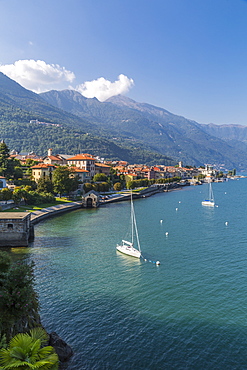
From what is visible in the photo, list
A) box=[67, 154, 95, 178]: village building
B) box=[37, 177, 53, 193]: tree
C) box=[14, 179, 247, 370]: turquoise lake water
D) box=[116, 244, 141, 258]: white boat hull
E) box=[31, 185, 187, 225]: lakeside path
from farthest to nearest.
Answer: box=[67, 154, 95, 178]: village building → box=[37, 177, 53, 193]: tree → box=[31, 185, 187, 225]: lakeside path → box=[116, 244, 141, 258]: white boat hull → box=[14, 179, 247, 370]: turquoise lake water

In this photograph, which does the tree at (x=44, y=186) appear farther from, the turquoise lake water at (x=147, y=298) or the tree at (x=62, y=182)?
the turquoise lake water at (x=147, y=298)

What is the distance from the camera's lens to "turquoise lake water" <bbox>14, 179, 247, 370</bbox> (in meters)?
22.2

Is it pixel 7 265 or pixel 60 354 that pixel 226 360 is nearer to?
pixel 60 354

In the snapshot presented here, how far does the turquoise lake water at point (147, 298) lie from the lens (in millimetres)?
22234

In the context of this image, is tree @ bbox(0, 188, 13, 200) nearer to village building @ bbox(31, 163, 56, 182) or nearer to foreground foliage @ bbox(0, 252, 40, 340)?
village building @ bbox(31, 163, 56, 182)

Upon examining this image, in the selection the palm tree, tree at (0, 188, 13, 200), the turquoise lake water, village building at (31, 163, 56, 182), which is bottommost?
the turquoise lake water

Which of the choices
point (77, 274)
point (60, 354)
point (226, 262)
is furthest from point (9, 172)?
point (60, 354)

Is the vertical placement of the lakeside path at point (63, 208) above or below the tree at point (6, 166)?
below

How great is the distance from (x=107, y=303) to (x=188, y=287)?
10.2 meters

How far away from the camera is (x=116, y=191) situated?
461 ft

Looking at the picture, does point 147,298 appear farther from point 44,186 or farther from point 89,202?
point 44,186

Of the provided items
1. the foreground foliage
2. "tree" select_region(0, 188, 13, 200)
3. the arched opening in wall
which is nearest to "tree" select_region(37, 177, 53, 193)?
the arched opening in wall

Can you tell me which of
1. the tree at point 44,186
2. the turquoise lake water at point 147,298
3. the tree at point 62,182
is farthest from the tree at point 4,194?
the tree at point 62,182

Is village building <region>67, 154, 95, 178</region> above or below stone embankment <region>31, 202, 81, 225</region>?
above
